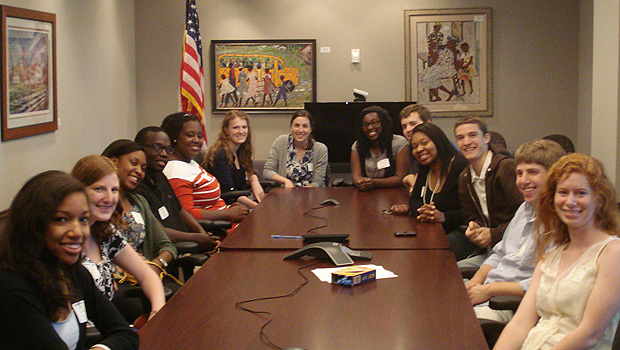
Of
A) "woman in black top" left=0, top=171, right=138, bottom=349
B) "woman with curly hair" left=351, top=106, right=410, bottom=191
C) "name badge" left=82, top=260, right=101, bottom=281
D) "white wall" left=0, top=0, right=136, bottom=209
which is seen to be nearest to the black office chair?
"woman in black top" left=0, top=171, right=138, bottom=349

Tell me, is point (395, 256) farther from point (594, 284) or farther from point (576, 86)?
point (576, 86)

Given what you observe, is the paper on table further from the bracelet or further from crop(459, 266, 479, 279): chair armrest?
the bracelet

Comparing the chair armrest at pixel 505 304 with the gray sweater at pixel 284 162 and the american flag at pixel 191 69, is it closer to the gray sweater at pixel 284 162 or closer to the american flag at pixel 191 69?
the gray sweater at pixel 284 162

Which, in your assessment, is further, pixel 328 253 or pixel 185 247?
pixel 185 247

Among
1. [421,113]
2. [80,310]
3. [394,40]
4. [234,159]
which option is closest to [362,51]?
[394,40]

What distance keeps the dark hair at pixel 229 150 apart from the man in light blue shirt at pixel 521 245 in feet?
9.40

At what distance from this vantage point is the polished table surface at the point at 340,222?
3.36 metres

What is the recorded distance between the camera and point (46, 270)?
1776 millimetres

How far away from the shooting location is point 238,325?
211 centimetres

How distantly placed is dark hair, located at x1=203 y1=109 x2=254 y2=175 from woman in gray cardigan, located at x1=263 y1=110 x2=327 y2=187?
1.48 ft

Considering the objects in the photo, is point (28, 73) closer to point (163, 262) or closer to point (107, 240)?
point (163, 262)

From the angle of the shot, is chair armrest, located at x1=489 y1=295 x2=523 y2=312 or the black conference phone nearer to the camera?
chair armrest, located at x1=489 y1=295 x2=523 y2=312

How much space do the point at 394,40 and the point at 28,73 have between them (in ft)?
13.7

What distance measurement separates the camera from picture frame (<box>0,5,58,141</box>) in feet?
15.2
